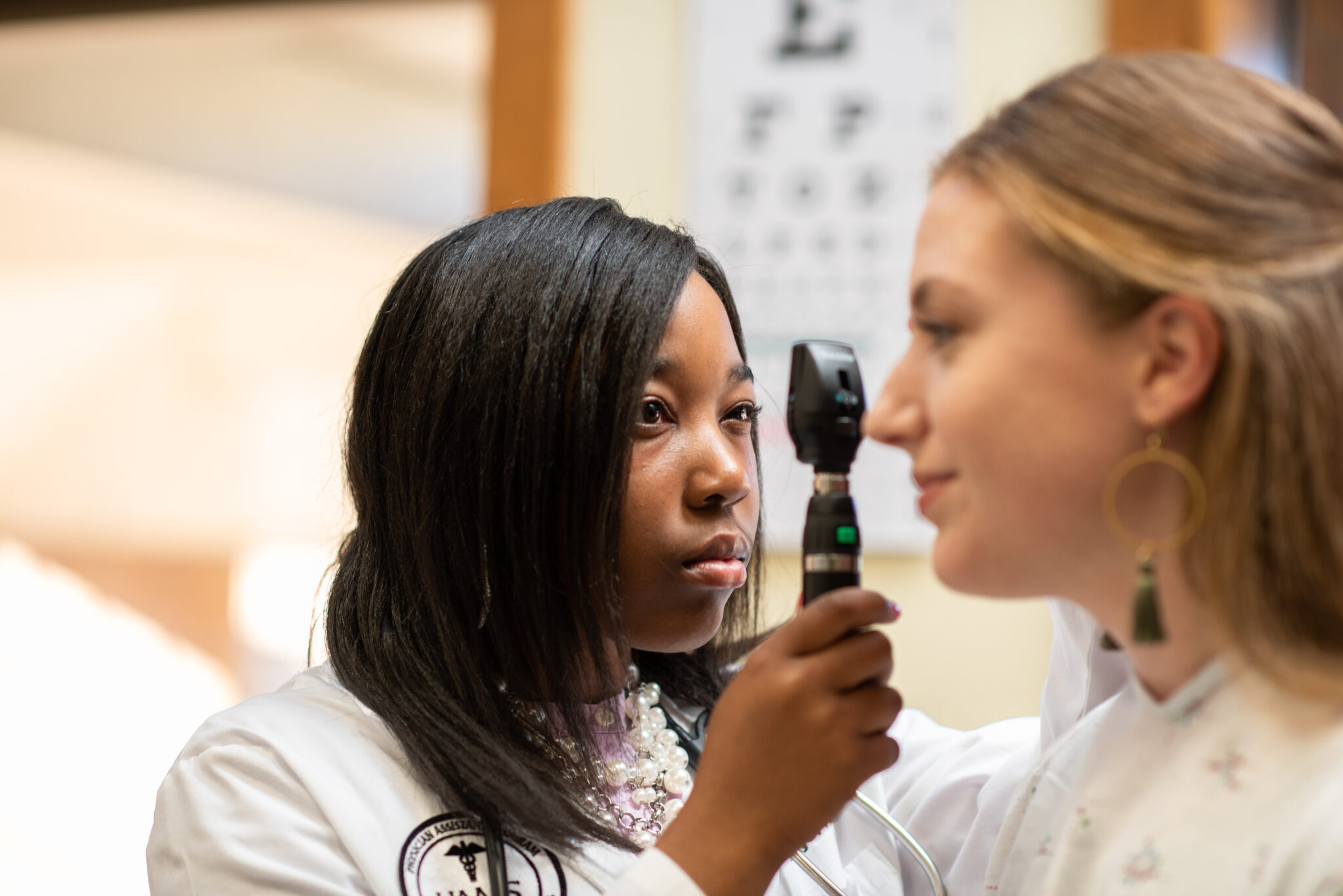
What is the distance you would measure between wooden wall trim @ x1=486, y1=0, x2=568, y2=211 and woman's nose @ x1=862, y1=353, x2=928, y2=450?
1.50m

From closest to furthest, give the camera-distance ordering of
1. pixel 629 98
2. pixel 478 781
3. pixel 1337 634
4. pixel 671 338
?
pixel 1337 634
pixel 478 781
pixel 671 338
pixel 629 98

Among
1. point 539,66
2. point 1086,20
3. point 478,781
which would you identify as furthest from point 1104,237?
point 539,66

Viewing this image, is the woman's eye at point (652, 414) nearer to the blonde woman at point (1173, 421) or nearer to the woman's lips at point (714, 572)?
the woman's lips at point (714, 572)

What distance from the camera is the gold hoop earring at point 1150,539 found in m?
0.79

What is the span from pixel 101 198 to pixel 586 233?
3.62m

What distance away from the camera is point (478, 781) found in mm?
1054

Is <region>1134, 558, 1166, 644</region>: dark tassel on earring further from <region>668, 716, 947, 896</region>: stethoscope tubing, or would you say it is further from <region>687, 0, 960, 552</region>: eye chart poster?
<region>687, 0, 960, 552</region>: eye chart poster

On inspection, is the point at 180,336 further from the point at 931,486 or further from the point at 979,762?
the point at 931,486

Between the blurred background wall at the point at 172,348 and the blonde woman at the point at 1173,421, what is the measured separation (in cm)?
303

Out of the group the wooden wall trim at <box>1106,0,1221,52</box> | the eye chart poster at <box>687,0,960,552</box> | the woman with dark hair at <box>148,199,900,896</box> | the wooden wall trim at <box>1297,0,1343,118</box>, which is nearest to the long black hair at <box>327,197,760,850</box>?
the woman with dark hair at <box>148,199,900,896</box>

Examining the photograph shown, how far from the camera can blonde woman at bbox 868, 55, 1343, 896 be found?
78cm

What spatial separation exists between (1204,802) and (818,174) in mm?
1618

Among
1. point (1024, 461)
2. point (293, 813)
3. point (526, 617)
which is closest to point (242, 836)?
point (293, 813)

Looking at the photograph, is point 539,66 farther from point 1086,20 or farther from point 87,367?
point 87,367
